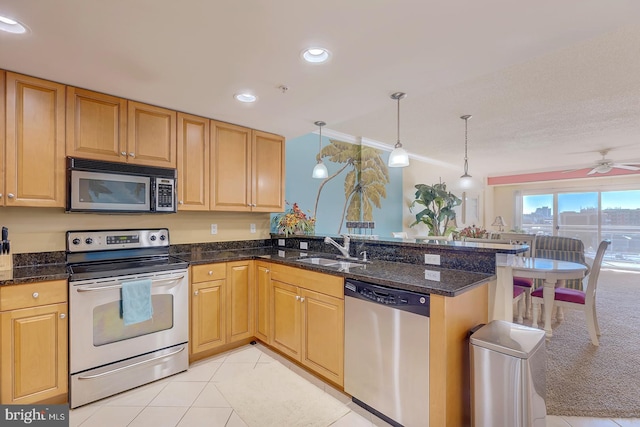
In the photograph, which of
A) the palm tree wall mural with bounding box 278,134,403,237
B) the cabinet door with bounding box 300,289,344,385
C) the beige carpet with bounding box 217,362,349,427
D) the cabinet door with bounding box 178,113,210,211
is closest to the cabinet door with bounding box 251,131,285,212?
the palm tree wall mural with bounding box 278,134,403,237

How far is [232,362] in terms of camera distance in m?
2.63

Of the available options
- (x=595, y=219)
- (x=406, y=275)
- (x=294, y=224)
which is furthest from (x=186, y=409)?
(x=595, y=219)

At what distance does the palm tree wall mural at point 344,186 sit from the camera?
412 centimetres

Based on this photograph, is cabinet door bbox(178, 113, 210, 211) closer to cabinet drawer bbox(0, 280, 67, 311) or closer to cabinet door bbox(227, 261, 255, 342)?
cabinet door bbox(227, 261, 255, 342)

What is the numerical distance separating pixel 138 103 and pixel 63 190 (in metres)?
0.92

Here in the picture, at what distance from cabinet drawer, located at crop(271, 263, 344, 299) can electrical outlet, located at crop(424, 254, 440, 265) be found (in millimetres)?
717

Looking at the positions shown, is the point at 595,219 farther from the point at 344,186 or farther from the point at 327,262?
the point at 327,262

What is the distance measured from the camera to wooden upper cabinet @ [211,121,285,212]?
3051 mm

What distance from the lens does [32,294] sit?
185 cm

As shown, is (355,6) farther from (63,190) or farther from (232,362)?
(232,362)

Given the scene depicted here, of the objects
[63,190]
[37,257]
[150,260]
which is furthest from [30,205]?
[150,260]

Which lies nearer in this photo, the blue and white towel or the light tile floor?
the light tile floor

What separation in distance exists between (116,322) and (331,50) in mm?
2370

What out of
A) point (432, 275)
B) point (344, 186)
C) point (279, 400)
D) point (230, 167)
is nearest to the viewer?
point (432, 275)
